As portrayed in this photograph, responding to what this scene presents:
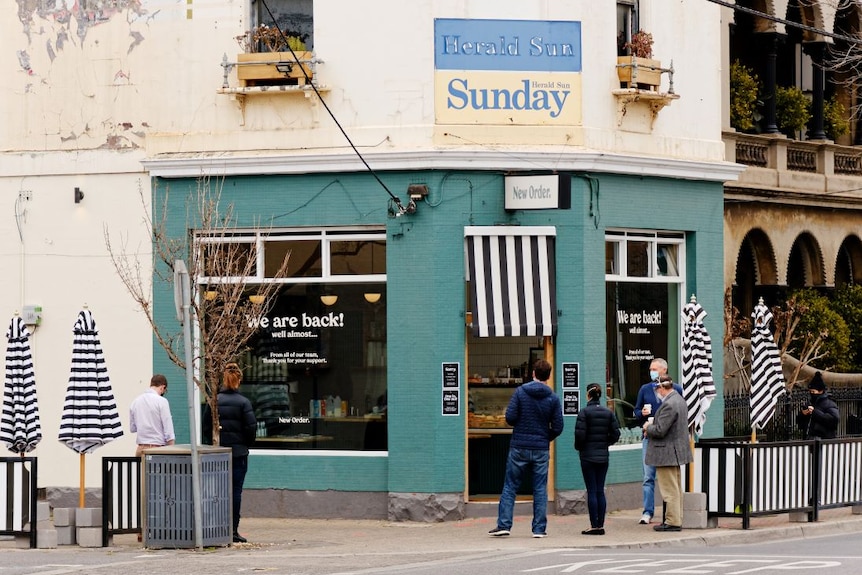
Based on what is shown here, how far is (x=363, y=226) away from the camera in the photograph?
20.4 metres

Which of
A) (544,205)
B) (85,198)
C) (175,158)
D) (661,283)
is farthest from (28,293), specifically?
(661,283)

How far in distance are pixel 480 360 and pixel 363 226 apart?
91.5 inches

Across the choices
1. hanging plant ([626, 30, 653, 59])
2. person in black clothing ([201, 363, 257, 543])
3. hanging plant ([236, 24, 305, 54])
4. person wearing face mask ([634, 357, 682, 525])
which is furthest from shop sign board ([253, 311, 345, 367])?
hanging plant ([626, 30, 653, 59])

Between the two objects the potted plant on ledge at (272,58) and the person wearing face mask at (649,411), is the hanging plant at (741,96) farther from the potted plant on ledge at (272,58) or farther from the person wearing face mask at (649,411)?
the potted plant on ledge at (272,58)

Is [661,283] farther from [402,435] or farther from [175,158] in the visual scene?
[175,158]

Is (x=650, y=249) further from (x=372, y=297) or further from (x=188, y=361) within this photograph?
(x=188, y=361)

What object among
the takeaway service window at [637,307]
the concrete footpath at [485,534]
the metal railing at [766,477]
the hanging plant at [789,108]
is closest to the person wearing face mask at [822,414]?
the concrete footpath at [485,534]

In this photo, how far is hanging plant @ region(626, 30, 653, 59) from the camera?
68.9 feet

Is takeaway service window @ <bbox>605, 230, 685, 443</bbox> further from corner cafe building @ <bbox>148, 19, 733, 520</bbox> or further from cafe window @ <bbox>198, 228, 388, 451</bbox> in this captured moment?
cafe window @ <bbox>198, 228, 388, 451</bbox>

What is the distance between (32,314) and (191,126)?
331 centimetres

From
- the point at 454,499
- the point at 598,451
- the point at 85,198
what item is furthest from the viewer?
the point at 85,198

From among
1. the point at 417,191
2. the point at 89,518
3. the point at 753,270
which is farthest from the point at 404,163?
the point at 753,270

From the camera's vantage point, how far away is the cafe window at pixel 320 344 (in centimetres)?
2038

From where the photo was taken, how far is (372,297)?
803 inches
